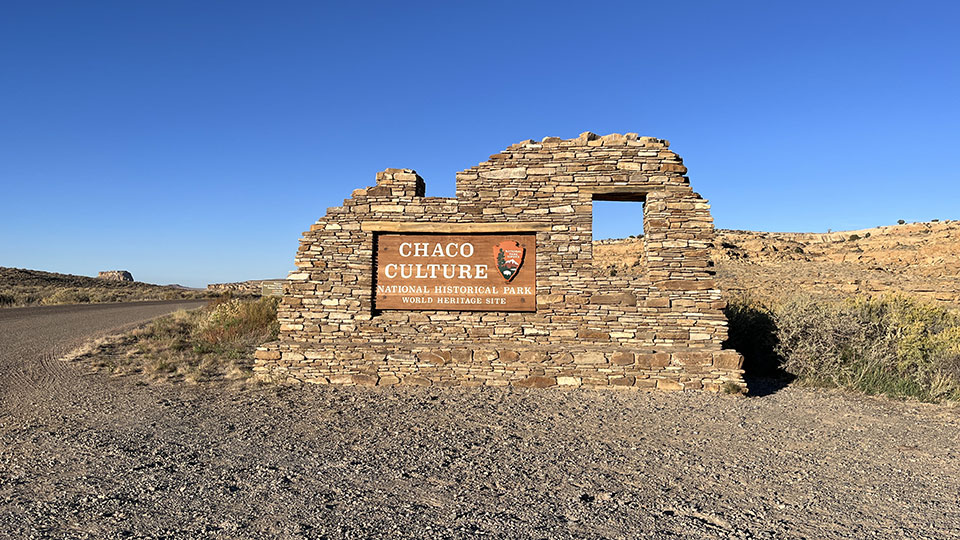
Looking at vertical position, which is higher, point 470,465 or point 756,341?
point 756,341

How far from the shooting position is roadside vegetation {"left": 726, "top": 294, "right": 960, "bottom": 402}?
28.1 feet

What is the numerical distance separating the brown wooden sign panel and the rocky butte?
2 centimetres

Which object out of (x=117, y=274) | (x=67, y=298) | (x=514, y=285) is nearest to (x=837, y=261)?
(x=514, y=285)

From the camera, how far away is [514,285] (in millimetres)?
9047

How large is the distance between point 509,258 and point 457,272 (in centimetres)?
94

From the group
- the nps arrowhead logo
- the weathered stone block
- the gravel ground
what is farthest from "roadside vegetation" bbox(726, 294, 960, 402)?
the nps arrowhead logo

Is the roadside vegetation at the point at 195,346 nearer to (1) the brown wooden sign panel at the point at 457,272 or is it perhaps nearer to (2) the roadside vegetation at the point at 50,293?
(1) the brown wooden sign panel at the point at 457,272

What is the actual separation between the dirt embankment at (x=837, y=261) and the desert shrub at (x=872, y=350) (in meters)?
7.03

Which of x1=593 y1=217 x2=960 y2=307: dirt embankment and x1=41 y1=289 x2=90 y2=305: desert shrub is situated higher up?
x1=593 y1=217 x2=960 y2=307: dirt embankment

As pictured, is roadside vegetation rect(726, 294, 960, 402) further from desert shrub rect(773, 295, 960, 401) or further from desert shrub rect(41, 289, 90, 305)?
desert shrub rect(41, 289, 90, 305)

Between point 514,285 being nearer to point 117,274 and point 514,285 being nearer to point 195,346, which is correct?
point 195,346

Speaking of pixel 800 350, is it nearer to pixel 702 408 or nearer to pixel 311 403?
pixel 702 408

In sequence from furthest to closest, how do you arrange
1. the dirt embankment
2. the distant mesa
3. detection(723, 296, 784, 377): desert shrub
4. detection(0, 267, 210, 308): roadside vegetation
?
the distant mesa
detection(0, 267, 210, 308): roadside vegetation
the dirt embankment
detection(723, 296, 784, 377): desert shrub

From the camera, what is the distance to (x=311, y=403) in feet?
25.5
